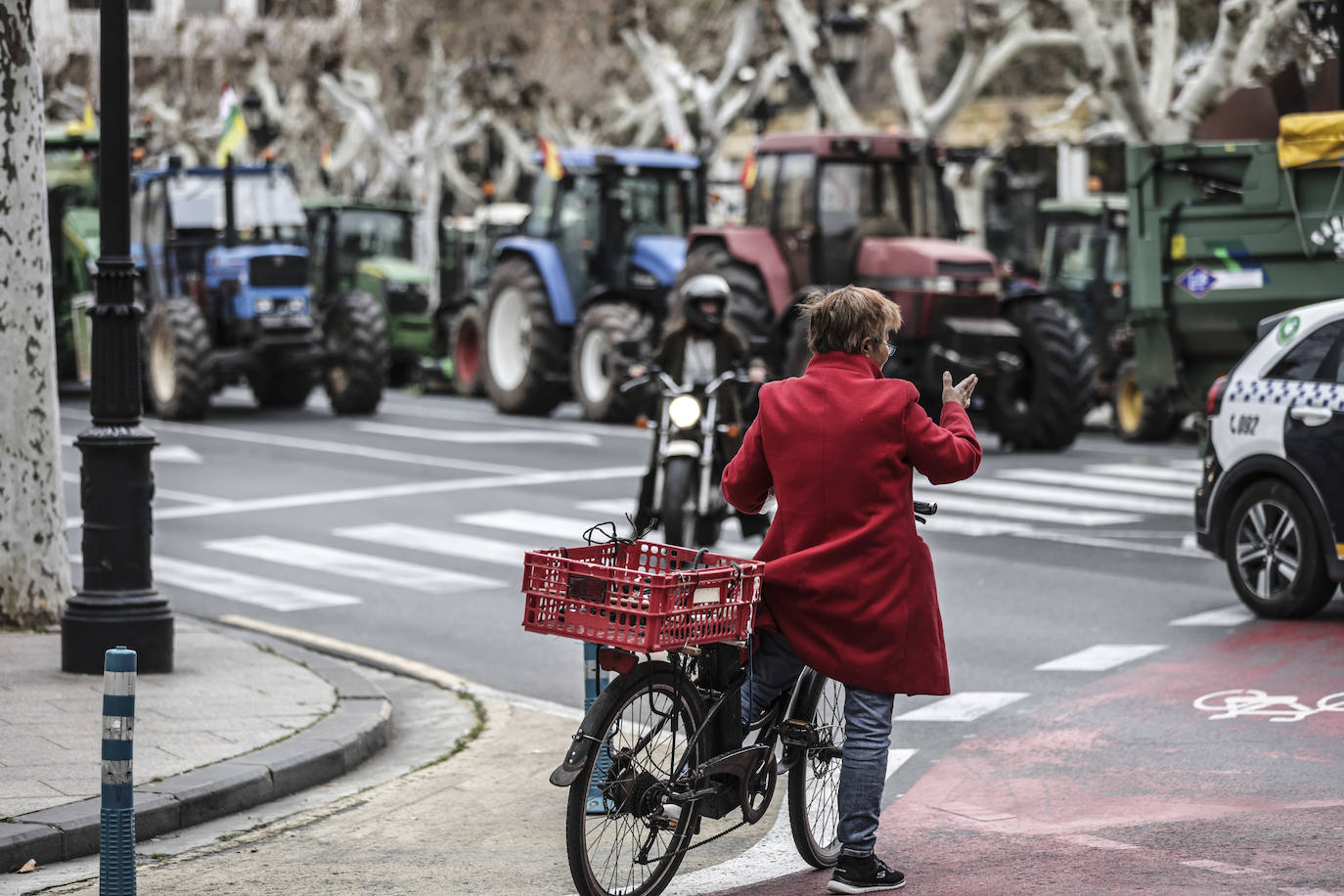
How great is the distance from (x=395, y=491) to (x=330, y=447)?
3.81m

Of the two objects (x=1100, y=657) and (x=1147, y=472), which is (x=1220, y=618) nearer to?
(x=1100, y=657)

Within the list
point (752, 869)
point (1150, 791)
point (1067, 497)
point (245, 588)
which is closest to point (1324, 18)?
point (1067, 497)

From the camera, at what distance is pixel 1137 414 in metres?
22.3

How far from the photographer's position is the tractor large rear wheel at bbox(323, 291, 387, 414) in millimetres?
23688

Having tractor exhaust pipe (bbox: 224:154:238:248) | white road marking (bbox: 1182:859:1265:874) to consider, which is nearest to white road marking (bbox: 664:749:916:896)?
white road marking (bbox: 1182:859:1265:874)

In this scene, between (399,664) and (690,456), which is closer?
(399,664)

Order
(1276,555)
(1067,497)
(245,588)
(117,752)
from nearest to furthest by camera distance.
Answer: (117,752) < (1276,555) < (245,588) < (1067,497)

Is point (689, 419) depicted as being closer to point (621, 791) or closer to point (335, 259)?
point (621, 791)

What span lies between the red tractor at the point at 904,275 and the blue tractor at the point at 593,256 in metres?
2.65

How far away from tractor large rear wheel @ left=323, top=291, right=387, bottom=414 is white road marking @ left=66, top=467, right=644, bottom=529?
20.0 feet

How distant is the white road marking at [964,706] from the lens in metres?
8.75

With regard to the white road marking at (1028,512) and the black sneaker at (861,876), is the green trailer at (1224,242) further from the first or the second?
the black sneaker at (861,876)

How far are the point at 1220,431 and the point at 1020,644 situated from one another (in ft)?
5.54

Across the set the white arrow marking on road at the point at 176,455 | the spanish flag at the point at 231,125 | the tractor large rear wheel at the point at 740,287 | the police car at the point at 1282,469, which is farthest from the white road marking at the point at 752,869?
the spanish flag at the point at 231,125
